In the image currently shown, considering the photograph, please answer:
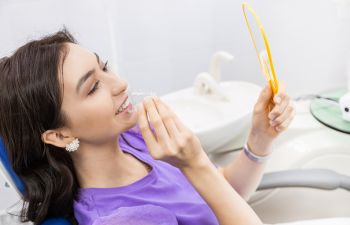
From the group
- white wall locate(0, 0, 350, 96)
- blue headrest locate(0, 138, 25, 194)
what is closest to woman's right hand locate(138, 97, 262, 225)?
blue headrest locate(0, 138, 25, 194)

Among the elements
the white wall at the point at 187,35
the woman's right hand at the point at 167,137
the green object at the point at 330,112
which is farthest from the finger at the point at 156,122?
the white wall at the point at 187,35

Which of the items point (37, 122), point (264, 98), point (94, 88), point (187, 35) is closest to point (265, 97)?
point (264, 98)

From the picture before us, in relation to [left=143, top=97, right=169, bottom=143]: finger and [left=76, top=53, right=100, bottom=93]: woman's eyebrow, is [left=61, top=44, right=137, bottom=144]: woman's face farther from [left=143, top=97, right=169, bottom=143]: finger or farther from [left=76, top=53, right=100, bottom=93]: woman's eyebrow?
[left=143, top=97, right=169, bottom=143]: finger

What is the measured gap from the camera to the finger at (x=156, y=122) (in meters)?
0.74

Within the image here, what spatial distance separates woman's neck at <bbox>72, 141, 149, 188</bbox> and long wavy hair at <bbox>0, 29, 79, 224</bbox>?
31 millimetres

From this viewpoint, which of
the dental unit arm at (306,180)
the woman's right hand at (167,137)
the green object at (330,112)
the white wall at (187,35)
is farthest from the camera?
the white wall at (187,35)

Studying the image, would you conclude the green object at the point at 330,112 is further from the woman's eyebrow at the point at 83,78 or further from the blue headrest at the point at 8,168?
the blue headrest at the point at 8,168

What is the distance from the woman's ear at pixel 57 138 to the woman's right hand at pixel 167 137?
24cm

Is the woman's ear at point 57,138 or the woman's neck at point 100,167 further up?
the woman's ear at point 57,138

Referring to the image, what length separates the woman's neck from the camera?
38.7 inches

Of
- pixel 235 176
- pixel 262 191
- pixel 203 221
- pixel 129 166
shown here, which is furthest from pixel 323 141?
pixel 129 166

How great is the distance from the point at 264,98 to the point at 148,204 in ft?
1.34

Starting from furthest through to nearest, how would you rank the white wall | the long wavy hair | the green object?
the white wall → the green object → the long wavy hair

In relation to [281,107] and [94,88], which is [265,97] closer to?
[281,107]
